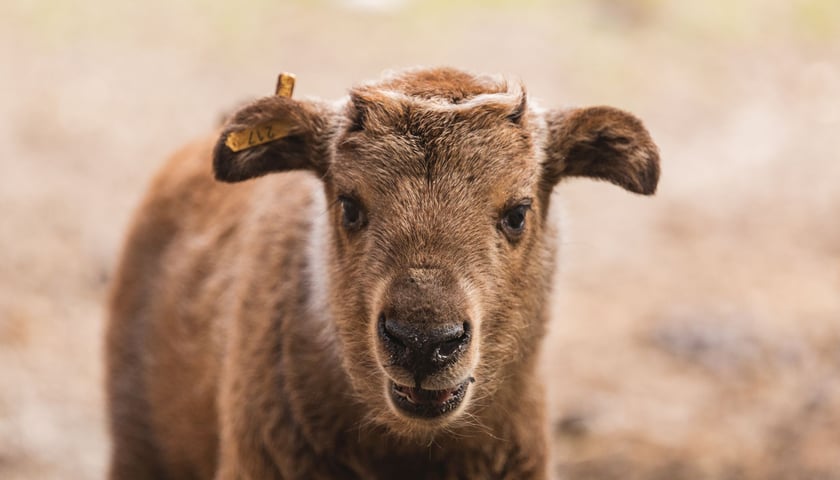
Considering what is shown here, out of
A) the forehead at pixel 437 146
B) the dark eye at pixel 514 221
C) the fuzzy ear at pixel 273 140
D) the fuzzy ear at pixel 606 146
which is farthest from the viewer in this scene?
the fuzzy ear at pixel 606 146

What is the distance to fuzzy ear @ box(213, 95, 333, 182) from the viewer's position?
5.27m

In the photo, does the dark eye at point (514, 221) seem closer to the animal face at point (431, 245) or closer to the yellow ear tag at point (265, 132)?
the animal face at point (431, 245)

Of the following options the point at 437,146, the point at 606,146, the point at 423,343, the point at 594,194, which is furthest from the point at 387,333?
the point at 594,194

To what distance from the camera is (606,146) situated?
5492mm

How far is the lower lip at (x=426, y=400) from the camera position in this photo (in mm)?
4637

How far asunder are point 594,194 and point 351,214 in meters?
10.2

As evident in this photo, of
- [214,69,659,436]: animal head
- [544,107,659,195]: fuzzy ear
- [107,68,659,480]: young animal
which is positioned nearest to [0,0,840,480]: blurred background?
[544,107,659,195]: fuzzy ear

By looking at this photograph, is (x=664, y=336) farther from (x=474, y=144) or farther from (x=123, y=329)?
(x=474, y=144)

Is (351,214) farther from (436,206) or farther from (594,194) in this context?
(594,194)

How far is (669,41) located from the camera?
727 inches

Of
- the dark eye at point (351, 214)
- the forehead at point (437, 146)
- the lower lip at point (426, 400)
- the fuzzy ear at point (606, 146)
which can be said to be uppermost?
the fuzzy ear at point (606, 146)

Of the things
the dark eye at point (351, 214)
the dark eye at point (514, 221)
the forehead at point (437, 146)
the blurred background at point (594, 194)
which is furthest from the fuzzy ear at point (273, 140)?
the blurred background at point (594, 194)

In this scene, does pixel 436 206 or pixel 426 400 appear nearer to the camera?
pixel 426 400

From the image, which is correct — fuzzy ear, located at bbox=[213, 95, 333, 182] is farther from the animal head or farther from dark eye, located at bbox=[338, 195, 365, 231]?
dark eye, located at bbox=[338, 195, 365, 231]
